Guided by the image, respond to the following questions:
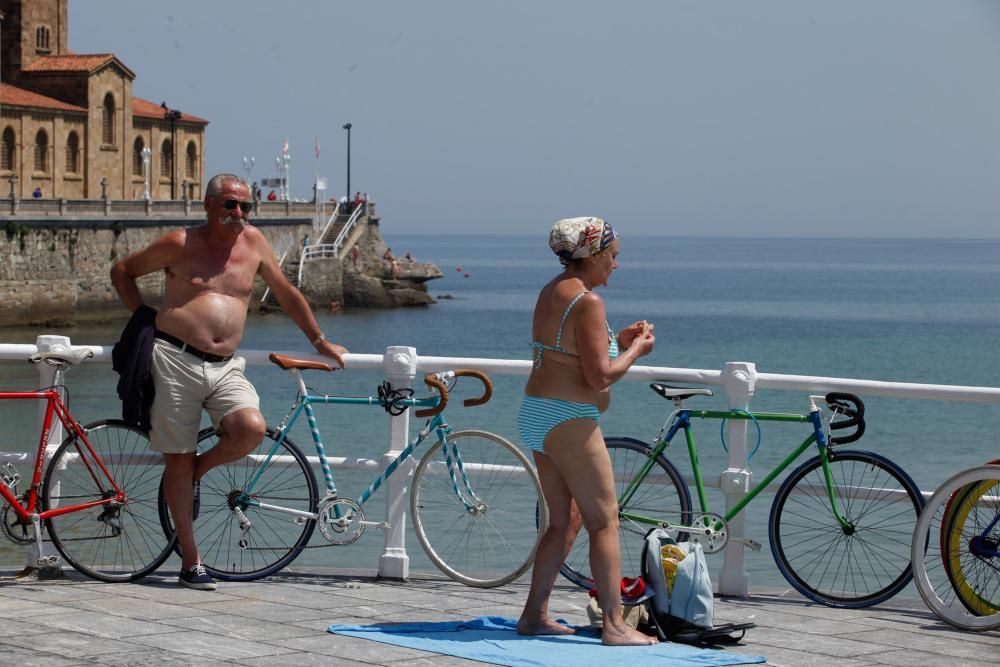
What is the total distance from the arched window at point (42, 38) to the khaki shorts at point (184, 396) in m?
82.3

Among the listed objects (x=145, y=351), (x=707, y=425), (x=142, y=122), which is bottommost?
(x=707, y=425)

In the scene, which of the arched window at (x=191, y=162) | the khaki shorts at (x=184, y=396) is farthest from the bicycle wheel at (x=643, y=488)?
the arched window at (x=191, y=162)

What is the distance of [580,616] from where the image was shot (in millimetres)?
6789

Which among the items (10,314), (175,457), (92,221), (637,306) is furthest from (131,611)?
(637,306)

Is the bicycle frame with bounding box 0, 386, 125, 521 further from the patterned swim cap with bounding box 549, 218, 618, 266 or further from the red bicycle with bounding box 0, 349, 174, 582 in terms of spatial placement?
the patterned swim cap with bounding box 549, 218, 618, 266

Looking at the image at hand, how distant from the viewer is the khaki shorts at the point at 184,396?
712cm

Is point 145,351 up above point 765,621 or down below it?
above

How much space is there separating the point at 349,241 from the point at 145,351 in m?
89.2

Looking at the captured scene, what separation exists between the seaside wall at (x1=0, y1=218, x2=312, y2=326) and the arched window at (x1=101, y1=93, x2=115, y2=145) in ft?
38.0

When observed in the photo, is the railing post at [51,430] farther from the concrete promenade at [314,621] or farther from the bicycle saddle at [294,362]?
the bicycle saddle at [294,362]

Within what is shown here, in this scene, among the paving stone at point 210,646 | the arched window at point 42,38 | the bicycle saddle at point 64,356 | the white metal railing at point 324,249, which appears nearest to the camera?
the paving stone at point 210,646

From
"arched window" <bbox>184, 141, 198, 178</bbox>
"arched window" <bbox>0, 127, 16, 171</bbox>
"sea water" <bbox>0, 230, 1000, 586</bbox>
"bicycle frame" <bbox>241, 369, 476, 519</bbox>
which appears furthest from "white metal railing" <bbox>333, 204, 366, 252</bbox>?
"bicycle frame" <bbox>241, 369, 476, 519</bbox>

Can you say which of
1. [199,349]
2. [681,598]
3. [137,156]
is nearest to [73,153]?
[137,156]

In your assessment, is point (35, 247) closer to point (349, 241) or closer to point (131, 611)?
point (349, 241)
